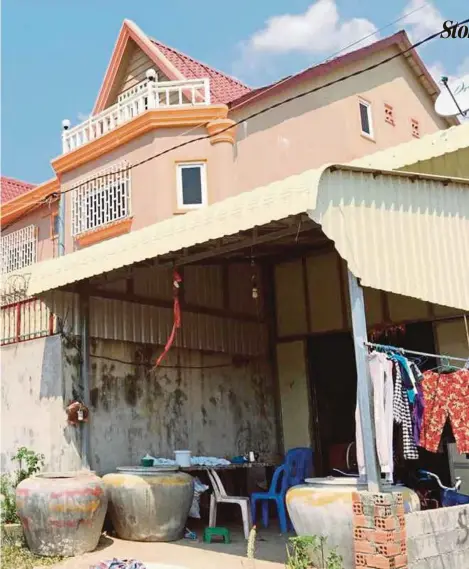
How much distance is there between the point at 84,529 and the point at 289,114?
9620 mm

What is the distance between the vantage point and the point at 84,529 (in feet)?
23.7

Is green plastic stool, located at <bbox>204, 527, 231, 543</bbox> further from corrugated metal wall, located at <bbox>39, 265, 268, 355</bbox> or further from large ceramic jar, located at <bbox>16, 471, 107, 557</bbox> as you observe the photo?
corrugated metal wall, located at <bbox>39, 265, 268, 355</bbox>

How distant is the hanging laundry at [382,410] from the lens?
5633 millimetres

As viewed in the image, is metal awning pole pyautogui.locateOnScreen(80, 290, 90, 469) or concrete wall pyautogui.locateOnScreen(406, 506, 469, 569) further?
metal awning pole pyautogui.locateOnScreen(80, 290, 90, 469)

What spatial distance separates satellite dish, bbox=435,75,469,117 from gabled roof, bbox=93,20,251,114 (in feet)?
18.2

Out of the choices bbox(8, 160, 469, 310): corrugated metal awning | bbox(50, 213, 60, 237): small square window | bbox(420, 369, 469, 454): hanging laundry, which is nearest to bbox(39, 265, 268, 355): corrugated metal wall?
bbox(8, 160, 469, 310): corrugated metal awning

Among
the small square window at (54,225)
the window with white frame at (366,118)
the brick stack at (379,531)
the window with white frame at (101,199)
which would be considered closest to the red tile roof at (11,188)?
the small square window at (54,225)

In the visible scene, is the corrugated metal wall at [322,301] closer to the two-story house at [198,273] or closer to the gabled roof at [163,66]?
the two-story house at [198,273]

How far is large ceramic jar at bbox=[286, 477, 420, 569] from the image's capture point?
5762 millimetres

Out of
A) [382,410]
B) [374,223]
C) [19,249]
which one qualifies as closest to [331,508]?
[382,410]

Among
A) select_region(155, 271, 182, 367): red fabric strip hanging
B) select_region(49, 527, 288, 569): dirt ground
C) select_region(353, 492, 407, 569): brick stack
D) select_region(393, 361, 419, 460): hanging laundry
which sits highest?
select_region(155, 271, 182, 367): red fabric strip hanging

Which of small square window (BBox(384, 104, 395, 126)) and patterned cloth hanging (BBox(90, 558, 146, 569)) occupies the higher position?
small square window (BBox(384, 104, 395, 126))

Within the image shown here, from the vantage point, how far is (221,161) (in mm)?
13711

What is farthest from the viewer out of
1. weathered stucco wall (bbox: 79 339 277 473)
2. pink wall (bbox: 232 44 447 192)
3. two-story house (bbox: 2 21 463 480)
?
pink wall (bbox: 232 44 447 192)
